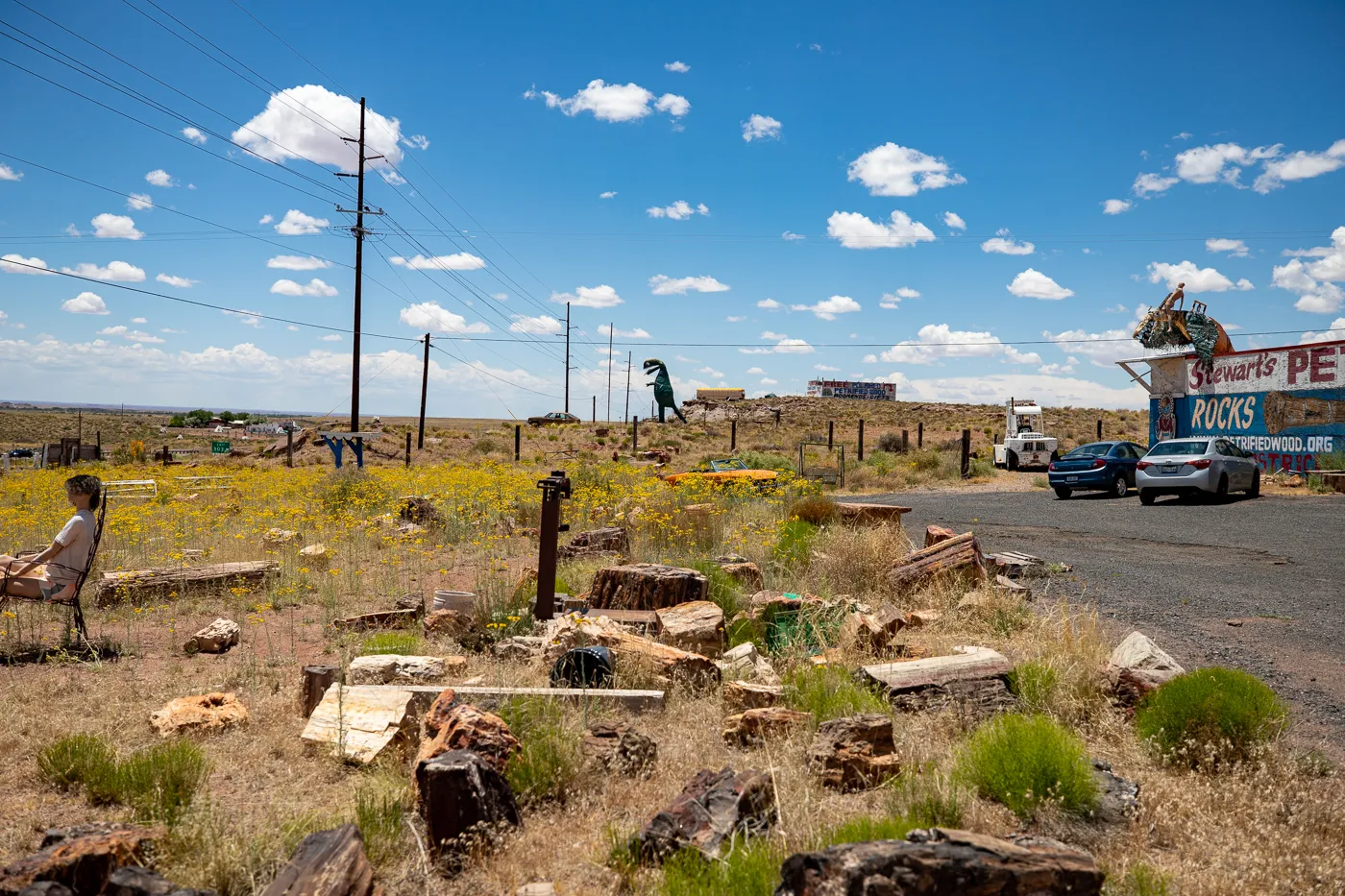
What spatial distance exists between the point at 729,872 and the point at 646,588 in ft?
13.8

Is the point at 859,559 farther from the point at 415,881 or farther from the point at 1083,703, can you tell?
the point at 415,881

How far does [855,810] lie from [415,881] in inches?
73.6

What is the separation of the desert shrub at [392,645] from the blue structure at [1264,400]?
2610cm

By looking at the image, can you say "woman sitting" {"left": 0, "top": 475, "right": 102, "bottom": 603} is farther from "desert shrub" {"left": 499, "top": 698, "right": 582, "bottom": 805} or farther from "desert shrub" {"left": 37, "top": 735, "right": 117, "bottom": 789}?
"desert shrub" {"left": 499, "top": 698, "right": 582, "bottom": 805}

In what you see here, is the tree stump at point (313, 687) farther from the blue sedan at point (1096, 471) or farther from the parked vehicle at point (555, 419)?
the parked vehicle at point (555, 419)

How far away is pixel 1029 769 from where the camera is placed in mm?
3893

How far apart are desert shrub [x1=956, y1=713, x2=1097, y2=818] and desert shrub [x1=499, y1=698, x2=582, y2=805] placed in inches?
73.3

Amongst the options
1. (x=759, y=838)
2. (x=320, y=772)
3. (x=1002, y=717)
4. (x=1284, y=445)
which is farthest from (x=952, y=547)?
(x=1284, y=445)

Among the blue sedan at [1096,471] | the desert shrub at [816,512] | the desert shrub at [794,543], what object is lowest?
the desert shrub at [794,543]

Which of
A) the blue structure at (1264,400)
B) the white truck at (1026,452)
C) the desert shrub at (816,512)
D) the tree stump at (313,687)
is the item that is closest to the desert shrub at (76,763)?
the tree stump at (313,687)

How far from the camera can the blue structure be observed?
2341 centimetres

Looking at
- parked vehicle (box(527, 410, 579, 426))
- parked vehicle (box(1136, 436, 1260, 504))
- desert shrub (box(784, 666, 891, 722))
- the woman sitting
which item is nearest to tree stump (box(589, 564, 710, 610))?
desert shrub (box(784, 666, 891, 722))

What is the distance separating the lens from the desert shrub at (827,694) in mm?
4891

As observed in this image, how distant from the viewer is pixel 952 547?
8484 mm
